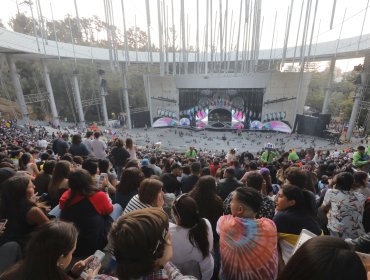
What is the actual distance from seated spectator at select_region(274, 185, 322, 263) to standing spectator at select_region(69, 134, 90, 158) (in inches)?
193

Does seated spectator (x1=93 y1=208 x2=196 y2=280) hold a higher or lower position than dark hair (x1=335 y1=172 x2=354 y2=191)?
higher

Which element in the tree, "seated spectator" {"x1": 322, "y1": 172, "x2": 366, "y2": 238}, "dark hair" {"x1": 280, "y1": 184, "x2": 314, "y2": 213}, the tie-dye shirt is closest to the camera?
the tie-dye shirt

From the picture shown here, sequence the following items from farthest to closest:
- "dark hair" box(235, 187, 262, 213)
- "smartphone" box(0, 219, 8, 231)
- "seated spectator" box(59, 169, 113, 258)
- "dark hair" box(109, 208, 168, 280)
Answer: "seated spectator" box(59, 169, 113, 258)
"smartphone" box(0, 219, 8, 231)
"dark hair" box(235, 187, 262, 213)
"dark hair" box(109, 208, 168, 280)

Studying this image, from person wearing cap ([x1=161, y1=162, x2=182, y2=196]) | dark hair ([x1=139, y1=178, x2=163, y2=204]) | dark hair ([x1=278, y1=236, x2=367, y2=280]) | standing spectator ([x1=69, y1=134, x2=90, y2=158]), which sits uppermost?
dark hair ([x1=278, y1=236, x2=367, y2=280])

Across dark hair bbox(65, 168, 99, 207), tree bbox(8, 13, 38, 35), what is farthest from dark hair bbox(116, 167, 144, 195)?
tree bbox(8, 13, 38, 35)

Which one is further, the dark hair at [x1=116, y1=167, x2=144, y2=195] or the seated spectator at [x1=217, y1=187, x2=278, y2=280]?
the dark hair at [x1=116, y1=167, x2=144, y2=195]

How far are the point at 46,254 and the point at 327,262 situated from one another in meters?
1.30

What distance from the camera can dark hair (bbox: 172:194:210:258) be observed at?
6.17ft

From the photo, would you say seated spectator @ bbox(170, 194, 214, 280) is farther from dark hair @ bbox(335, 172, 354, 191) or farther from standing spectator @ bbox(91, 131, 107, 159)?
standing spectator @ bbox(91, 131, 107, 159)

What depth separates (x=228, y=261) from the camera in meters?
1.94

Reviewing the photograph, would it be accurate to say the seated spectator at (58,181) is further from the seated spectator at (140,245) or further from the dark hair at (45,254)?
the seated spectator at (140,245)

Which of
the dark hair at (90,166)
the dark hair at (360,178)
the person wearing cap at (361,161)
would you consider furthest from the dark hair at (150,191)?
the person wearing cap at (361,161)

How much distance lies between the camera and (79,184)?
2416mm

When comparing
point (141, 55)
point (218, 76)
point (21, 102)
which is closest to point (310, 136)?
point (218, 76)
